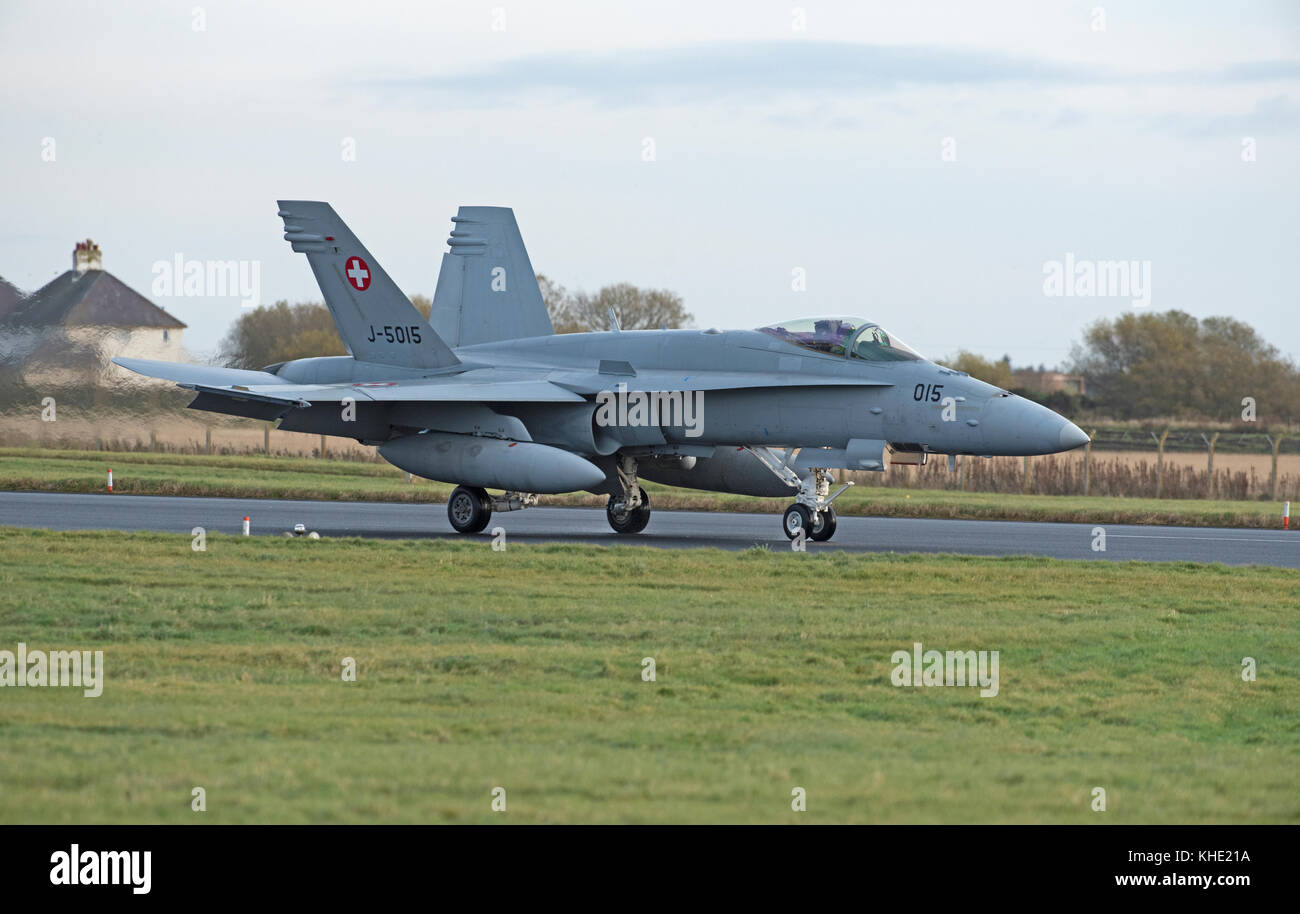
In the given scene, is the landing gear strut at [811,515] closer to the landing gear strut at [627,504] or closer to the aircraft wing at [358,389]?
the landing gear strut at [627,504]

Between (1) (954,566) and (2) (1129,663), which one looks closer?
(2) (1129,663)

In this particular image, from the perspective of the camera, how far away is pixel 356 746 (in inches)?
299

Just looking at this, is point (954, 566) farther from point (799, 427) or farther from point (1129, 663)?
point (1129, 663)

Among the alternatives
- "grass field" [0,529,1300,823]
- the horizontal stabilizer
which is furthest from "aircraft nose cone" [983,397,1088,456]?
the horizontal stabilizer

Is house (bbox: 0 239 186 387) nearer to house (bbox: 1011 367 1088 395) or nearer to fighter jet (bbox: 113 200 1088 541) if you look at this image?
fighter jet (bbox: 113 200 1088 541)

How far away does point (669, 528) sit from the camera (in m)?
24.4

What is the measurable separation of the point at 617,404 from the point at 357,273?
511 centimetres

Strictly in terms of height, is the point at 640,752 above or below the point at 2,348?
below

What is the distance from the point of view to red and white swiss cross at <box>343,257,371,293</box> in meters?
24.3

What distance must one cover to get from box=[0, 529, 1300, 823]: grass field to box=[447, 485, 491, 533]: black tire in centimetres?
571

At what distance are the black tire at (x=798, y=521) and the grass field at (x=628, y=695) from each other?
4.40 meters
